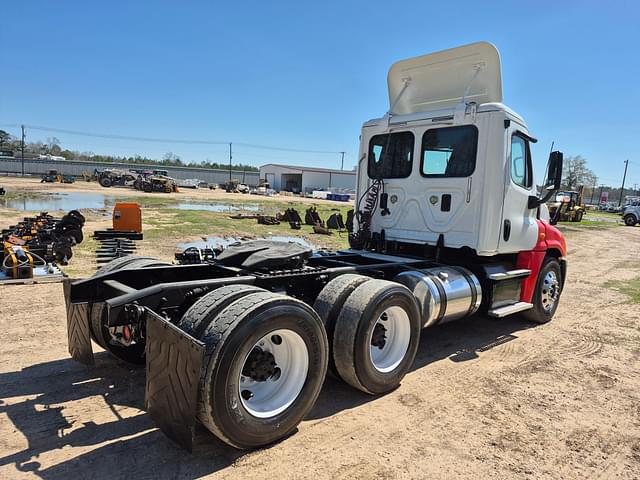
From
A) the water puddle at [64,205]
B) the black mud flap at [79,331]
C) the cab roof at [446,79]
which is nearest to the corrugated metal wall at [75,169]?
the water puddle at [64,205]

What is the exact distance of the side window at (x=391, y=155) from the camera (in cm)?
643

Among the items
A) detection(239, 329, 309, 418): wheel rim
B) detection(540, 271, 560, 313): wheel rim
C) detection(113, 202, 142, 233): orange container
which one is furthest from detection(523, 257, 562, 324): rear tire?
detection(113, 202, 142, 233): orange container

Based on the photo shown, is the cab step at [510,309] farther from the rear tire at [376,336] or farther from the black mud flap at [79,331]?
the black mud flap at [79,331]

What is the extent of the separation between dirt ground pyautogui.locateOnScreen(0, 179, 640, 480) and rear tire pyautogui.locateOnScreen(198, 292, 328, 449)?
225 millimetres

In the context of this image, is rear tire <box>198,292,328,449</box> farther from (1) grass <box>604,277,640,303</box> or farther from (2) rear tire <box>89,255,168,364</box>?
(1) grass <box>604,277,640,303</box>

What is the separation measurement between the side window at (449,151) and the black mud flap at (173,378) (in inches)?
170

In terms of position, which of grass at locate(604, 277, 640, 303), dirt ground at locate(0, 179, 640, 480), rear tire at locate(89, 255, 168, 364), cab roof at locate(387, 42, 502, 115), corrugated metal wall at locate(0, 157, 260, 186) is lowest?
dirt ground at locate(0, 179, 640, 480)

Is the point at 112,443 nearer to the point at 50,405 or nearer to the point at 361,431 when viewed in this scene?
the point at 50,405

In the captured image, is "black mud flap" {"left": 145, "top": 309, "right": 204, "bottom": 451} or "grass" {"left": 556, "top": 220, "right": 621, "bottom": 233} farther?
"grass" {"left": 556, "top": 220, "right": 621, "bottom": 233}

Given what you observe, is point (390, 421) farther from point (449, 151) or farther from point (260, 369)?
point (449, 151)

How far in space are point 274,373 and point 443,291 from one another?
252 cm

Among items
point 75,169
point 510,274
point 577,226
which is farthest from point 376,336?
point 75,169

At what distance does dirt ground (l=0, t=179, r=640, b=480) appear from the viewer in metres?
3.07

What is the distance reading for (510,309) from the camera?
610 cm
